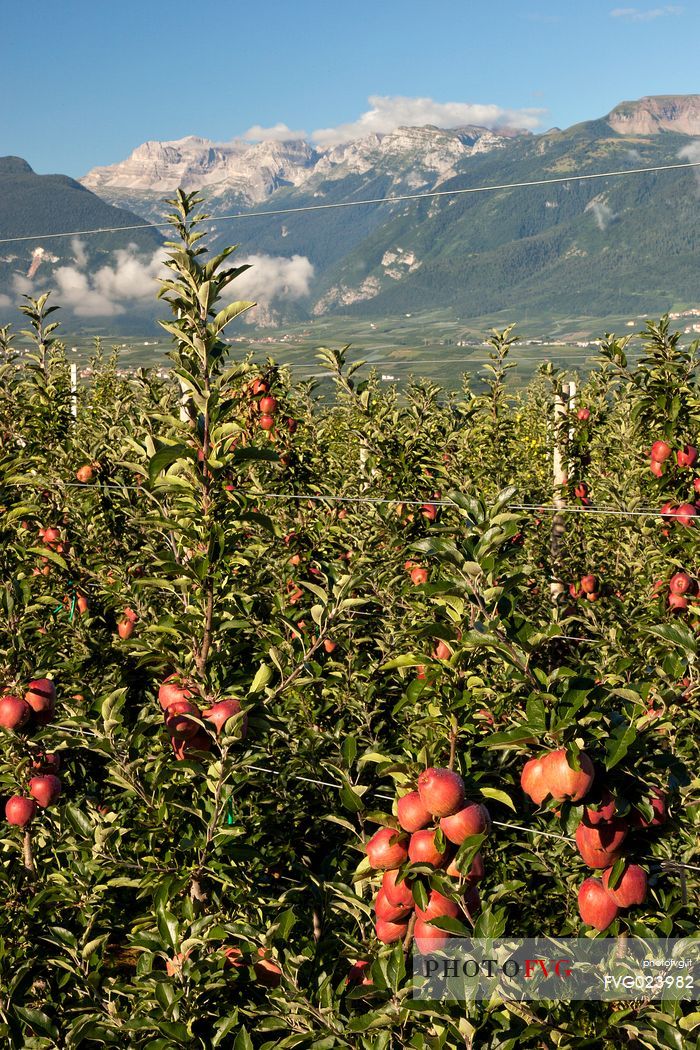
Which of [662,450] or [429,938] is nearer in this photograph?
[429,938]

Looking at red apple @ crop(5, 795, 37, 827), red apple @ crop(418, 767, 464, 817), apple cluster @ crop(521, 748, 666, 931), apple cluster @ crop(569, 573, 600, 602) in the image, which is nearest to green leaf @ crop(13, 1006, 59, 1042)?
red apple @ crop(5, 795, 37, 827)

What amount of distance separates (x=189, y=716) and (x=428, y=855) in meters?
0.78

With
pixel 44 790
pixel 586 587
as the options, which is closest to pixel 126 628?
pixel 44 790

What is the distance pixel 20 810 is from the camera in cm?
282

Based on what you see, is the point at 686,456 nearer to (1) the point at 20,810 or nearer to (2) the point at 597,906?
(2) the point at 597,906

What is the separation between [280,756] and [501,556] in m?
2.17

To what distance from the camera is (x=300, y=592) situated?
16.6ft

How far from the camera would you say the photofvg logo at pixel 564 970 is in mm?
1789

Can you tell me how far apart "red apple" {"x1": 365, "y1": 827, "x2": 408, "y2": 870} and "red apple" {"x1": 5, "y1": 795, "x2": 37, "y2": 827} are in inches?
53.9

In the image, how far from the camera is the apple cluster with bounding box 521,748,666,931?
5.74ft

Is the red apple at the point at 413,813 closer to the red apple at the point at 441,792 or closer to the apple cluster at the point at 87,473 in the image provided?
the red apple at the point at 441,792

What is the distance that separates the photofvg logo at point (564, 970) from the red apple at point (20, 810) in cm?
149

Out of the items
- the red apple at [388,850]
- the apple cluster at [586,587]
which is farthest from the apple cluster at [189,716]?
the apple cluster at [586,587]

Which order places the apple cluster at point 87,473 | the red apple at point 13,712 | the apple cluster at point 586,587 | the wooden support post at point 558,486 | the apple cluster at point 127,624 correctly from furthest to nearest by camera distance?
the apple cluster at point 586,587 < the wooden support post at point 558,486 < the apple cluster at point 87,473 < the apple cluster at point 127,624 < the red apple at point 13,712
